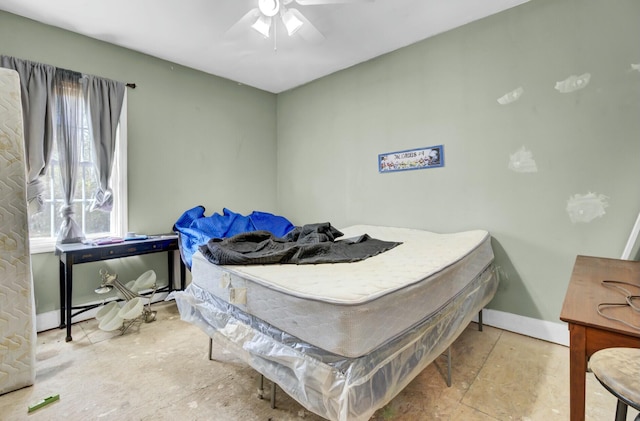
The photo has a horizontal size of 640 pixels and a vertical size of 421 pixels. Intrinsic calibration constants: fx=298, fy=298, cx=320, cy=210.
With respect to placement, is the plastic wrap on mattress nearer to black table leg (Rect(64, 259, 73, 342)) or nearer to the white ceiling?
black table leg (Rect(64, 259, 73, 342))

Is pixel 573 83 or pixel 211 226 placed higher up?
pixel 573 83

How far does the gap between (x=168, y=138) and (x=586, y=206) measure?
3821 mm

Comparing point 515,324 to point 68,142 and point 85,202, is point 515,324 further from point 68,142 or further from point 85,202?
point 68,142

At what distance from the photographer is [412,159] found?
296 cm

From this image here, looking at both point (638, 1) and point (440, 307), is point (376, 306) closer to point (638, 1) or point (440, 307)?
point (440, 307)

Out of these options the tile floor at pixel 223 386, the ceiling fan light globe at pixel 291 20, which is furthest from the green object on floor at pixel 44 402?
the ceiling fan light globe at pixel 291 20

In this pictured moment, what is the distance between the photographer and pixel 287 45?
2.90m

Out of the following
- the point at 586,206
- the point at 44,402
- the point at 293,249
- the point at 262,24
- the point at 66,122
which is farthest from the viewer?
the point at 66,122

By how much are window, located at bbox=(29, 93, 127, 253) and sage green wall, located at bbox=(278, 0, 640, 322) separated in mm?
2367

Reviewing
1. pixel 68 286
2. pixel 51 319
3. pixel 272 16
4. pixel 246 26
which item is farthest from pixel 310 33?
pixel 51 319

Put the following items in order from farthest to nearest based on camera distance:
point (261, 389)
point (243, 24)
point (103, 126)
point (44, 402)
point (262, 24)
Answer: point (103, 126) < point (243, 24) < point (262, 24) < point (261, 389) < point (44, 402)

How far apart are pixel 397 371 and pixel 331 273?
1.73ft

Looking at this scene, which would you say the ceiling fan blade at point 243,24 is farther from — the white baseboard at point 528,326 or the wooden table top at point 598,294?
the white baseboard at point 528,326

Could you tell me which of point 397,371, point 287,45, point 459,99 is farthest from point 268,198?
point 397,371
